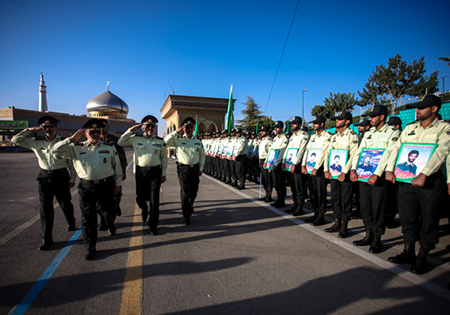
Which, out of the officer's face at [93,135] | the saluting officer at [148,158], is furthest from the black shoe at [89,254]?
the officer's face at [93,135]

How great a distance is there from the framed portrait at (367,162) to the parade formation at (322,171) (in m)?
0.01

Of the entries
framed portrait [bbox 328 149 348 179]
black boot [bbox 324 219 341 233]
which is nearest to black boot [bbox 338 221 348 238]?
black boot [bbox 324 219 341 233]

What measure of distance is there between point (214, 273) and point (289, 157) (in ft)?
11.4

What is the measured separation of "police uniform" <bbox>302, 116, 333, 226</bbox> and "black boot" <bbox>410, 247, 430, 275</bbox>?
177cm

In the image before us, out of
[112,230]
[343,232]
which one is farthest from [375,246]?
[112,230]

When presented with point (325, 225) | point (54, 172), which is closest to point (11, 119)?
point (54, 172)

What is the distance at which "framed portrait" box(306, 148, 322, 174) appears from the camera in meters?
4.83

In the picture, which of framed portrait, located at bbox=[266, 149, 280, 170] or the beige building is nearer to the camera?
framed portrait, located at bbox=[266, 149, 280, 170]

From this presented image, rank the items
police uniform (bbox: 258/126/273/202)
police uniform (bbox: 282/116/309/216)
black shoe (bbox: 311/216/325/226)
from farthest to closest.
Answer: police uniform (bbox: 258/126/273/202), police uniform (bbox: 282/116/309/216), black shoe (bbox: 311/216/325/226)

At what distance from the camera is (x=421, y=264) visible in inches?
119

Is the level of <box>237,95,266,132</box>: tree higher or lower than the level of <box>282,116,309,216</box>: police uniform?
higher

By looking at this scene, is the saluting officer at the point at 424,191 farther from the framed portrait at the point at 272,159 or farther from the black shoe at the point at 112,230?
the black shoe at the point at 112,230

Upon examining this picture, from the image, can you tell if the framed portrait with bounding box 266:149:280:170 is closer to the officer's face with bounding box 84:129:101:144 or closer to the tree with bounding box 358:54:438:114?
the officer's face with bounding box 84:129:101:144

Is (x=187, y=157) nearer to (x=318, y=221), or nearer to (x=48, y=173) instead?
(x=48, y=173)
